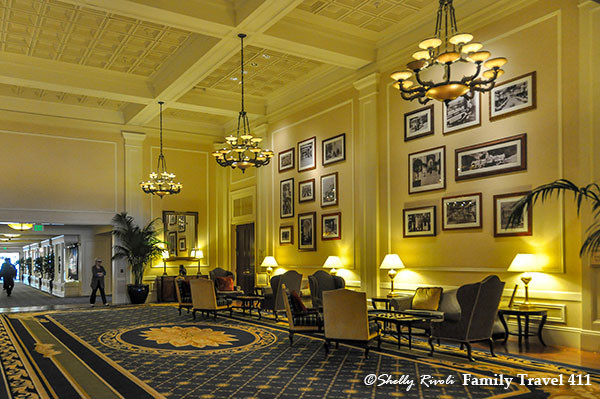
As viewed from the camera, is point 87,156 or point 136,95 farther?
point 87,156

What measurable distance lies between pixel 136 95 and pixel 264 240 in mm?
4708

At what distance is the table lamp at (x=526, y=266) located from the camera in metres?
7.11

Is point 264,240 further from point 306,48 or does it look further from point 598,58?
point 598,58

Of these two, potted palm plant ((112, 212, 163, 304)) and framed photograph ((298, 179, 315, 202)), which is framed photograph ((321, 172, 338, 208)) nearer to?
framed photograph ((298, 179, 315, 202))

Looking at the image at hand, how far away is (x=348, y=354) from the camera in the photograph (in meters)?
6.71

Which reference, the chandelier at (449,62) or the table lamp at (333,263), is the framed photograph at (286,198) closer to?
the table lamp at (333,263)

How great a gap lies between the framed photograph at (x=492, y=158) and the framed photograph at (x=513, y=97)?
40 centimetres

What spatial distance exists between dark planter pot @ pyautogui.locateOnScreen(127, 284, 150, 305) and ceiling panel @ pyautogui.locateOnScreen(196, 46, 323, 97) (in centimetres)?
545

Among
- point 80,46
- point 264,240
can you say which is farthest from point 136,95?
point 264,240

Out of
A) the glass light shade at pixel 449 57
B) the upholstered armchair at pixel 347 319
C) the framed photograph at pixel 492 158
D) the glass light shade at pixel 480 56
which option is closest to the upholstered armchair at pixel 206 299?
the upholstered armchair at pixel 347 319

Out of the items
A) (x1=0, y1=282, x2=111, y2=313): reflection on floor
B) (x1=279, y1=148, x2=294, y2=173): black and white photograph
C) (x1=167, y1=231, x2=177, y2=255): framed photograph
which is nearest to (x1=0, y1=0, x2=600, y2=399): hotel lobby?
(x1=167, y1=231, x2=177, y2=255): framed photograph

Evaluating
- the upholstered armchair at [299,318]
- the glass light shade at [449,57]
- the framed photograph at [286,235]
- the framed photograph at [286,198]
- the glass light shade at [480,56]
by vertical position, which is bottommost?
the upholstered armchair at [299,318]

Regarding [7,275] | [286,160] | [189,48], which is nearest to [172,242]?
[286,160]
